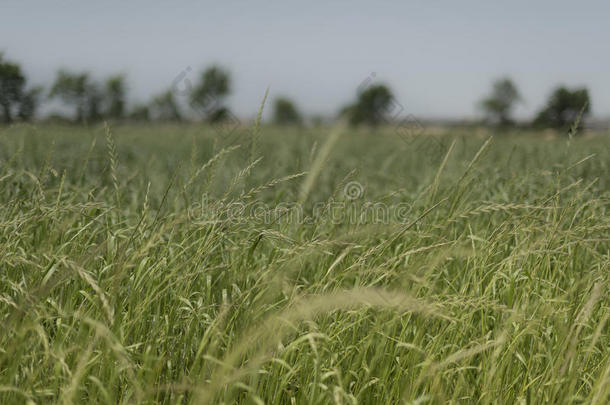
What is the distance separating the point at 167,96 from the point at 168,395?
2122 inches

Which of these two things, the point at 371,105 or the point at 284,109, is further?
the point at 284,109

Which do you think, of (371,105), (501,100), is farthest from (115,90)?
(501,100)

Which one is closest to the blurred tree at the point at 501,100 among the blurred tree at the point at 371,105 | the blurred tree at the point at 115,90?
the blurred tree at the point at 371,105

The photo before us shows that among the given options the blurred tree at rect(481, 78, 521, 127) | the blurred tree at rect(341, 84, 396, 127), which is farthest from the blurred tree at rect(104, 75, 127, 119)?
the blurred tree at rect(481, 78, 521, 127)

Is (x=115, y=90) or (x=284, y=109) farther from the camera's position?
(x=284, y=109)

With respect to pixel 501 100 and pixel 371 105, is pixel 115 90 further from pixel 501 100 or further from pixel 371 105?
pixel 501 100

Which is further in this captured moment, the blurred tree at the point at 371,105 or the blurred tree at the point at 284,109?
the blurred tree at the point at 284,109

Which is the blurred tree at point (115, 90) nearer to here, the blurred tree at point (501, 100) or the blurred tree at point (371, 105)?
the blurred tree at point (371, 105)

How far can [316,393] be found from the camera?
1.95 metres

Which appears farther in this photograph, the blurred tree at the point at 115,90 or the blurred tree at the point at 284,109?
the blurred tree at the point at 284,109

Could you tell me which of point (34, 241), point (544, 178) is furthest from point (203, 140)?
point (34, 241)

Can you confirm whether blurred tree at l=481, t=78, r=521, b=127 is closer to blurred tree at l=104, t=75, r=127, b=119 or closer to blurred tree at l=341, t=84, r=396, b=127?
blurred tree at l=341, t=84, r=396, b=127

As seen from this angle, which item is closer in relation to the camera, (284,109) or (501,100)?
(501,100)

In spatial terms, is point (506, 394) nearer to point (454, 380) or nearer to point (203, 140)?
point (454, 380)
